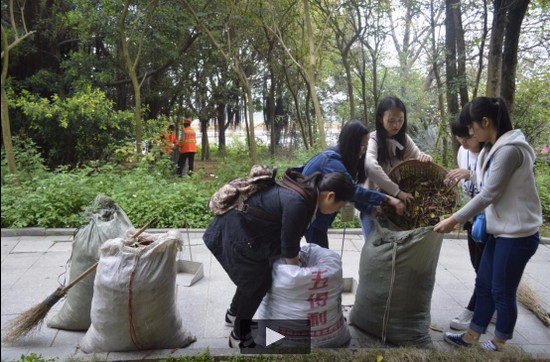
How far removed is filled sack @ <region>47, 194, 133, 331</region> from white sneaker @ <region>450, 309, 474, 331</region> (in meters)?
2.36

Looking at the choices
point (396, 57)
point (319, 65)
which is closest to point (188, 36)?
point (319, 65)

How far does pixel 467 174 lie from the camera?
2.82 meters

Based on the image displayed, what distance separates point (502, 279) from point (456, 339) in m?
0.61

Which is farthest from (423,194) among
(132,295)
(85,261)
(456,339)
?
(85,261)

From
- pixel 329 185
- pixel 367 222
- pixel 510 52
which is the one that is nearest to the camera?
pixel 329 185

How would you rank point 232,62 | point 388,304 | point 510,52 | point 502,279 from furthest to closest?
point 232,62 → point 510,52 → point 388,304 → point 502,279

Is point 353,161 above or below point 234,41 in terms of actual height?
below

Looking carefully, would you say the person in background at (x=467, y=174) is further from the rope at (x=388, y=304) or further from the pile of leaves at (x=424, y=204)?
the rope at (x=388, y=304)

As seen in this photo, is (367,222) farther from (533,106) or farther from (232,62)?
(533,106)

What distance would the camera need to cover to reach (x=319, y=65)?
12.5 metres

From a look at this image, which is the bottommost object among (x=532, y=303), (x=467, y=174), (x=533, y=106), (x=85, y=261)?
(x=532, y=303)

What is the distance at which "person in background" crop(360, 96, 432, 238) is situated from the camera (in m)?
2.80

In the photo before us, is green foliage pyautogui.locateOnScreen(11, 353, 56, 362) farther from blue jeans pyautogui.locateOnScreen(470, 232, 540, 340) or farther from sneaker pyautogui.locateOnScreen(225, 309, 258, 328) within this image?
blue jeans pyautogui.locateOnScreen(470, 232, 540, 340)
